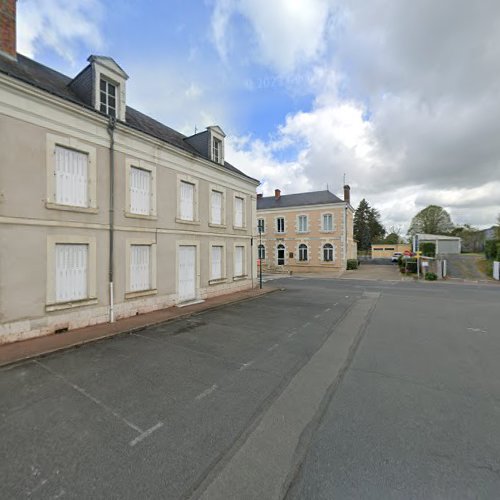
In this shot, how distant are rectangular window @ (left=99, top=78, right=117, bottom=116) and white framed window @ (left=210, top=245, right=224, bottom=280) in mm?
6100

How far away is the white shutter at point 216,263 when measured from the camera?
11.7 meters

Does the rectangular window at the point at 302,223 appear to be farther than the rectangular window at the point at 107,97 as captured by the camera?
Yes

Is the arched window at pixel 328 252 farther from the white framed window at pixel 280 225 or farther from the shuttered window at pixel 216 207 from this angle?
the shuttered window at pixel 216 207

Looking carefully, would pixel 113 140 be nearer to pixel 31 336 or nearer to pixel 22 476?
pixel 31 336

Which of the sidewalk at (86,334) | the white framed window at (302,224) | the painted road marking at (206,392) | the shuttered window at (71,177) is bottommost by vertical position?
the painted road marking at (206,392)

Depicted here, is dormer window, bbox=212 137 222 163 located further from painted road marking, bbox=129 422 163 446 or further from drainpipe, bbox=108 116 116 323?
painted road marking, bbox=129 422 163 446

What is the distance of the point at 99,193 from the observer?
7348 mm

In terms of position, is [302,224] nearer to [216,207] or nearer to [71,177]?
[216,207]

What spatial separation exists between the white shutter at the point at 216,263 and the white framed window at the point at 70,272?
525 centimetres

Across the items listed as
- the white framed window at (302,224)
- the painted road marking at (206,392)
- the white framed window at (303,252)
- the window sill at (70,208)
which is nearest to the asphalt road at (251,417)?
the painted road marking at (206,392)

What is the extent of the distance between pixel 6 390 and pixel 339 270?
25203 millimetres

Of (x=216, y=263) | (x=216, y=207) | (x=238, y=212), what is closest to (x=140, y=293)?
(x=216, y=263)

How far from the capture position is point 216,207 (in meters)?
11.8

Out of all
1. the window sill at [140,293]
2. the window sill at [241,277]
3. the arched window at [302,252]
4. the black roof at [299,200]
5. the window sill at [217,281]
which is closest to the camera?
the window sill at [140,293]
